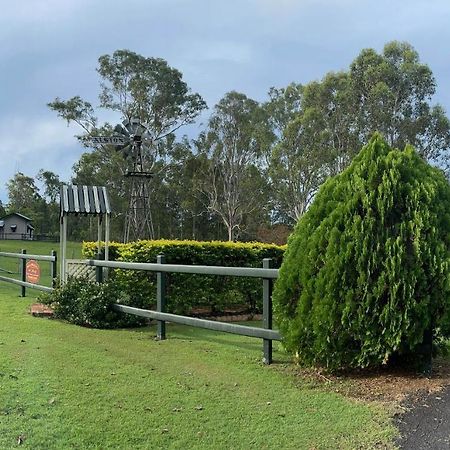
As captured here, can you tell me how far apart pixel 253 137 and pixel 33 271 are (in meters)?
33.2

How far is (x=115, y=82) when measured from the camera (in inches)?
1668

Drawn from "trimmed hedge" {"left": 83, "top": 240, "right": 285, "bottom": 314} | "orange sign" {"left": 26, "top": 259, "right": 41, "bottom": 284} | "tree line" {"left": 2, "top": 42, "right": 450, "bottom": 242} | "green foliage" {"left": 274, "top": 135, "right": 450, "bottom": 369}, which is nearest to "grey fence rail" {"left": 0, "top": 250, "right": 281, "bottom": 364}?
"green foliage" {"left": 274, "top": 135, "right": 450, "bottom": 369}

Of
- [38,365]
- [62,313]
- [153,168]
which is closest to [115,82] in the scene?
[153,168]

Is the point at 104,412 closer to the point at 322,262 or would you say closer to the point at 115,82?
the point at 322,262

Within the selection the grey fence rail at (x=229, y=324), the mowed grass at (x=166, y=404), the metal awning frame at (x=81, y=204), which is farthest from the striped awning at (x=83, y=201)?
the mowed grass at (x=166, y=404)

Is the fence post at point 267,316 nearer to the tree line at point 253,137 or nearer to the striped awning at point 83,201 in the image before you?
the striped awning at point 83,201

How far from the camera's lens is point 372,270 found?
15.8ft

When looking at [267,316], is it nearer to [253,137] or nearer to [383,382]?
→ [383,382]

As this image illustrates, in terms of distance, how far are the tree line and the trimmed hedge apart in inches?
955

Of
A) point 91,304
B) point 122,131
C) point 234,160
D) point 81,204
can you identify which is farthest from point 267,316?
point 234,160

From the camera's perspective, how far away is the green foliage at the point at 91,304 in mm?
8250

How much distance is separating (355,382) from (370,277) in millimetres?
933

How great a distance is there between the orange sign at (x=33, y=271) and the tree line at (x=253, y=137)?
858 inches

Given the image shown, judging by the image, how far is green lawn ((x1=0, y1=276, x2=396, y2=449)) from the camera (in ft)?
12.0
